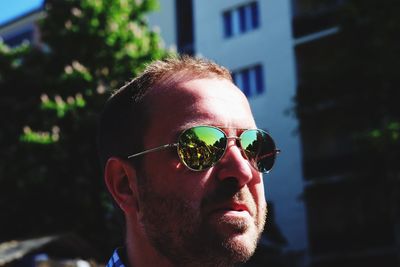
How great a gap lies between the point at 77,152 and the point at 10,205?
233 centimetres

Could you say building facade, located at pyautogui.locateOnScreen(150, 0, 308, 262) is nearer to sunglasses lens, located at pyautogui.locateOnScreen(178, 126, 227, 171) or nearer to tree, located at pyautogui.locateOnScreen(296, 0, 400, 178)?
tree, located at pyautogui.locateOnScreen(296, 0, 400, 178)

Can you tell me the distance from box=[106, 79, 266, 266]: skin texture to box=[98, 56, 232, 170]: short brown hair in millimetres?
33

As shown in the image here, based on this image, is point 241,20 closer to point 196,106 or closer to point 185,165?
point 196,106

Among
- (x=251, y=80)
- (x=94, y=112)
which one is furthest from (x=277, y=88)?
(x=94, y=112)

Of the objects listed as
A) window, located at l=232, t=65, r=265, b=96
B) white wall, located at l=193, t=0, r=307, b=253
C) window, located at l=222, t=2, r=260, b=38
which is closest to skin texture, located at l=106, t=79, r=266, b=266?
white wall, located at l=193, t=0, r=307, b=253

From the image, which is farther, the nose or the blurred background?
the blurred background

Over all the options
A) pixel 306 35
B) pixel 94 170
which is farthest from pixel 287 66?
pixel 94 170

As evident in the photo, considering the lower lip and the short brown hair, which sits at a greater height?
the short brown hair

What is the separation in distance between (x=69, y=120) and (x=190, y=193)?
619 inches

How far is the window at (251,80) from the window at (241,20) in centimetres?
159

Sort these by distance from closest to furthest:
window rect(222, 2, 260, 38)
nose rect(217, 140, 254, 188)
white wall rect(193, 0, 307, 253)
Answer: nose rect(217, 140, 254, 188) < white wall rect(193, 0, 307, 253) < window rect(222, 2, 260, 38)

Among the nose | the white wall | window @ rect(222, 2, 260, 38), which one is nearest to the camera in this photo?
the nose

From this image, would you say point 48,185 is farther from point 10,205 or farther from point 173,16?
point 173,16

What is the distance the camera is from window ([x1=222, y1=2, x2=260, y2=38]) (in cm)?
2689
